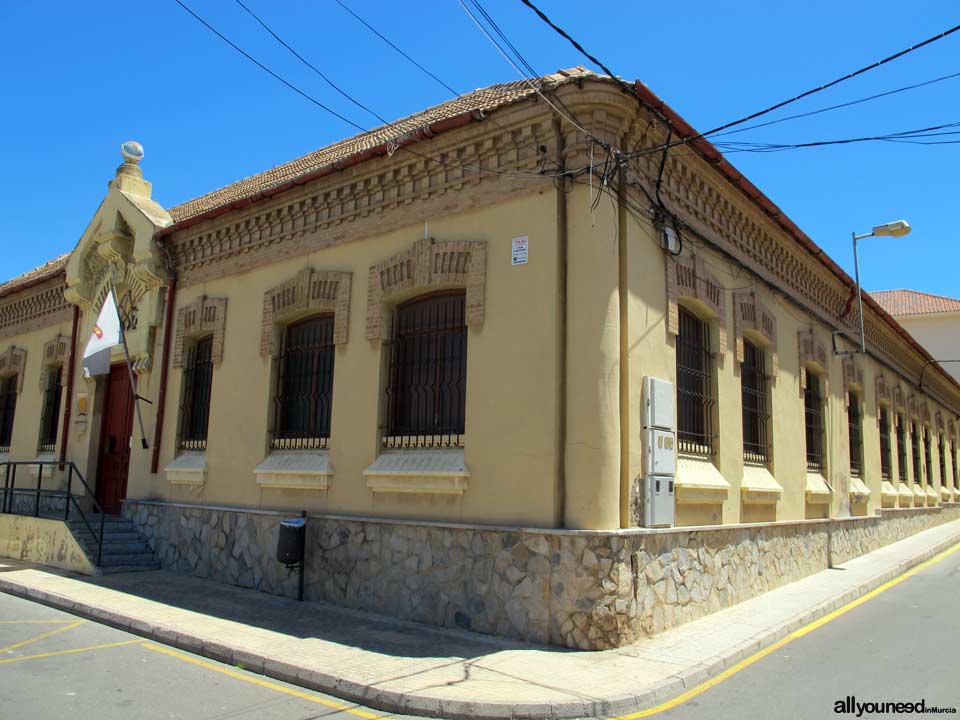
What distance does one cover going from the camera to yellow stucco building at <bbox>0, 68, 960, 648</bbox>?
313 inches

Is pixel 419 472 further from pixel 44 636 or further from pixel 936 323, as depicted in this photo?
pixel 936 323

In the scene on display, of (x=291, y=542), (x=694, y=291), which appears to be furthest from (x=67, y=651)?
(x=694, y=291)

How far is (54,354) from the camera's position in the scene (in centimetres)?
1576

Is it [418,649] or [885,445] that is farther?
[885,445]

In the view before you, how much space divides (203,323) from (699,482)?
321 inches

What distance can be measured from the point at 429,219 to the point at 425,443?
2.78m

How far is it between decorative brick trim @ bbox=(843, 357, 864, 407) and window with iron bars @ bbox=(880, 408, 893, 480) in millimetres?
3266

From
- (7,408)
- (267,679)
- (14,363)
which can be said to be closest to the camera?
(267,679)

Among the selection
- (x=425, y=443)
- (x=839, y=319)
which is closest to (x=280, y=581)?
(x=425, y=443)

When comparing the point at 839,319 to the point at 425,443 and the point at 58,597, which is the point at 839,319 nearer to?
the point at 425,443

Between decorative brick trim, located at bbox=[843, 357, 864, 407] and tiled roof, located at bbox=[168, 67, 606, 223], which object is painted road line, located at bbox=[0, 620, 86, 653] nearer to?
tiled roof, located at bbox=[168, 67, 606, 223]

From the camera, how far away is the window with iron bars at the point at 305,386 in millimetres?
10586

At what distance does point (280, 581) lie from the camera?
398 inches

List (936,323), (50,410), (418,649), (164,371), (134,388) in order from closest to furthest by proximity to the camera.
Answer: (418,649) → (134,388) → (164,371) → (50,410) → (936,323)
